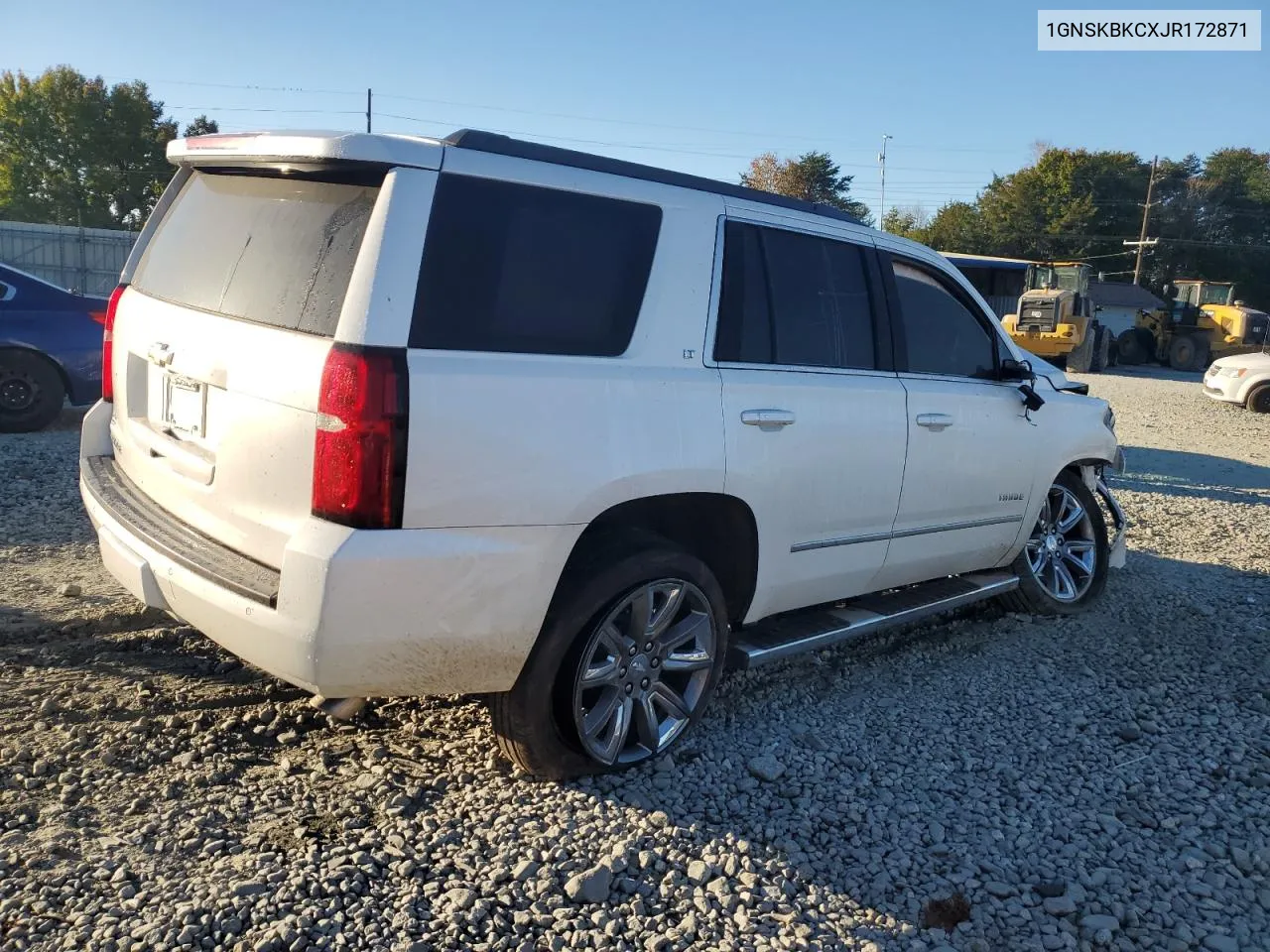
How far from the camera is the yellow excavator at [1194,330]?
31.2 metres

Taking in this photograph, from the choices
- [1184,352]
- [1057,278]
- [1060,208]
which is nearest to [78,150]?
[1057,278]

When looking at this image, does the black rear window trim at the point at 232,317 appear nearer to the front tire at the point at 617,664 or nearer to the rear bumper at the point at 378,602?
the rear bumper at the point at 378,602

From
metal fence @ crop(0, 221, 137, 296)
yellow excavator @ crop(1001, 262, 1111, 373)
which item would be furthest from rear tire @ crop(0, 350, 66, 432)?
yellow excavator @ crop(1001, 262, 1111, 373)

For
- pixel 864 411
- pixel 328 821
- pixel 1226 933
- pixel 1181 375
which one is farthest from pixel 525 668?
pixel 1181 375

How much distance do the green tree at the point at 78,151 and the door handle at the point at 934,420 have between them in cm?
5209

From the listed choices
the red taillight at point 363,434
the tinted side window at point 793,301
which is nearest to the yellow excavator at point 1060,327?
the tinted side window at point 793,301

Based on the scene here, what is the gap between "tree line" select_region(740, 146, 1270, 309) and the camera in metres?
60.0

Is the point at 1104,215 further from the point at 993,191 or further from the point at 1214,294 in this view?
the point at 1214,294

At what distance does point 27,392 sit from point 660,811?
7.86 meters

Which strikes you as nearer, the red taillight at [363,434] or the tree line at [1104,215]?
the red taillight at [363,434]

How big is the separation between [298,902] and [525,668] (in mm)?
901

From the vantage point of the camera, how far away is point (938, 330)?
4.75 m

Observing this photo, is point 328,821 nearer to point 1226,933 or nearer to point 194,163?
point 194,163

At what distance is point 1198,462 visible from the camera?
11.9 m
